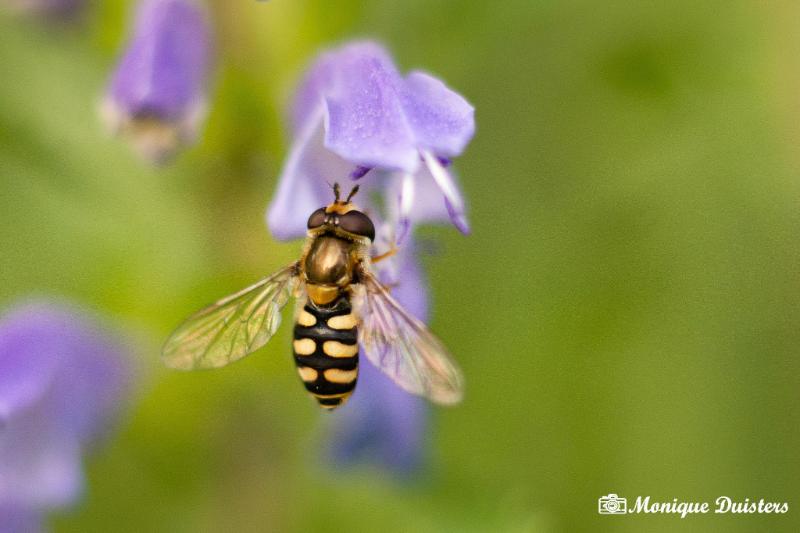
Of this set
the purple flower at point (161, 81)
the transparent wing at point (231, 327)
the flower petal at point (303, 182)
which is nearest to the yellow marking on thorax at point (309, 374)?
the transparent wing at point (231, 327)

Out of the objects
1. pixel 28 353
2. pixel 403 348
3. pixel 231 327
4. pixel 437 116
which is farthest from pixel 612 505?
pixel 28 353

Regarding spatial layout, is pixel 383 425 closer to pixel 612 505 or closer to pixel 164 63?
pixel 612 505

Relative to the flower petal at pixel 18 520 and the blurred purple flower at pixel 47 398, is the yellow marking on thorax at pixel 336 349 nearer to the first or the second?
the blurred purple flower at pixel 47 398

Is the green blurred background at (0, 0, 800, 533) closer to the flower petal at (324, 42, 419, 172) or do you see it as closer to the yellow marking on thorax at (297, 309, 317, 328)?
the flower petal at (324, 42, 419, 172)

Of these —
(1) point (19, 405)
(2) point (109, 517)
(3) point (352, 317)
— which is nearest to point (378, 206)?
(3) point (352, 317)

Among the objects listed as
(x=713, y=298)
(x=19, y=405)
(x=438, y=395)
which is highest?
(x=713, y=298)

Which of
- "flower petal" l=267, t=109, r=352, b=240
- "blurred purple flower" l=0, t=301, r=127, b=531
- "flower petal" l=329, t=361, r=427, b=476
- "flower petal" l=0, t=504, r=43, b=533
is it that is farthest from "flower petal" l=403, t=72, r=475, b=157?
"flower petal" l=0, t=504, r=43, b=533

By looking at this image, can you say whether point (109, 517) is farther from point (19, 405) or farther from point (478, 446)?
point (478, 446)
